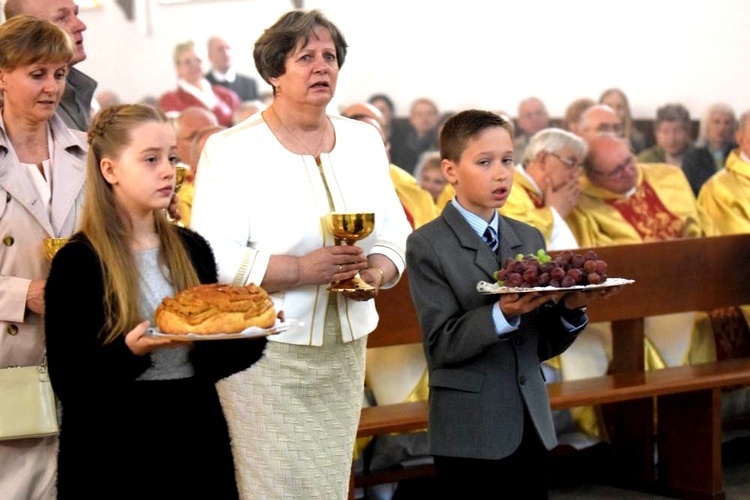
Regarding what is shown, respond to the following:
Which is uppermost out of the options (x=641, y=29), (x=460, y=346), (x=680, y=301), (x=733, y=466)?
(x=641, y=29)

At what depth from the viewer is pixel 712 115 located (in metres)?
9.64

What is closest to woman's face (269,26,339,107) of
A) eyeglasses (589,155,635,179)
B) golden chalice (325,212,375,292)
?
golden chalice (325,212,375,292)

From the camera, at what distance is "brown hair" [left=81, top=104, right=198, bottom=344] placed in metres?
2.51

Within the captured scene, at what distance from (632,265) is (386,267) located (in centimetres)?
242

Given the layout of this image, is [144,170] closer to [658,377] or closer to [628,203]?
[658,377]

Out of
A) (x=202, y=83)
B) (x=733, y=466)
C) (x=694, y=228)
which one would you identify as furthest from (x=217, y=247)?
(x=202, y=83)

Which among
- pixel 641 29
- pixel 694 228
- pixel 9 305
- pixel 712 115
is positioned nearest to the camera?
pixel 9 305

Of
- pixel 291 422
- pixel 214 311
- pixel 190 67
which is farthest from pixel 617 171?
pixel 214 311

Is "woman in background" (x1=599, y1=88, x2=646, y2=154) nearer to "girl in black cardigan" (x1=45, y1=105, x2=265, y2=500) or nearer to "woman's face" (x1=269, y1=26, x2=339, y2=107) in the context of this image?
"woman's face" (x1=269, y1=26, x2=339, y2=107)

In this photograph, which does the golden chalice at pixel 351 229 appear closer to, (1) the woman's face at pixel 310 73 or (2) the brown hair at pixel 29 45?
(1) the woman's face at pixel 310 73

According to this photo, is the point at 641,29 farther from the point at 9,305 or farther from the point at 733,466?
the point at 9,305

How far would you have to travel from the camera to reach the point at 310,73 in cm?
320

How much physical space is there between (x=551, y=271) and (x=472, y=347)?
266 mm

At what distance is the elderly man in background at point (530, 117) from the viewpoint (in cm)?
995
